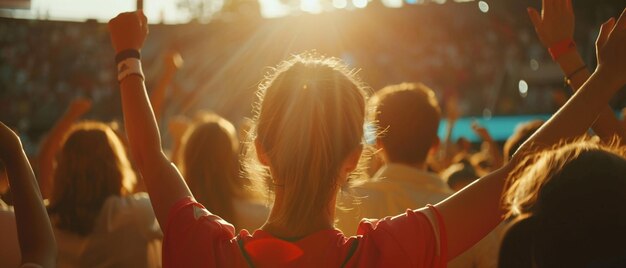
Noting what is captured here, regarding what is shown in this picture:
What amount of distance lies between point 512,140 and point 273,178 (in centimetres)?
210

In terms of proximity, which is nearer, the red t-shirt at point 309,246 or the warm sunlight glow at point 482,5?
the red t-shirt at point 309,246

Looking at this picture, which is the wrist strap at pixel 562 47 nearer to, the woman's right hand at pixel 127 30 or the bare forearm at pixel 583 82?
the bare forearm at pixel 583 82

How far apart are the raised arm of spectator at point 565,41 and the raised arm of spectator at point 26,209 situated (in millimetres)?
1225

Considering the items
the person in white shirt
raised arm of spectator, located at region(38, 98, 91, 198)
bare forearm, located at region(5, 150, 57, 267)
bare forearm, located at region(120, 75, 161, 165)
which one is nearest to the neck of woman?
bare forearm, located at region(120, 75, 161, 165)

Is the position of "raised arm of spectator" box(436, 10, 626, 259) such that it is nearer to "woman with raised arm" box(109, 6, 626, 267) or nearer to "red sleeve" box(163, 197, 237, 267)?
"woman with raised arm" box(109, 6, 626, 267)

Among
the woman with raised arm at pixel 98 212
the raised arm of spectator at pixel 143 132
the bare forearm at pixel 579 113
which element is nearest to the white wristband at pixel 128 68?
the raised arm of spectator at pixel 143 132

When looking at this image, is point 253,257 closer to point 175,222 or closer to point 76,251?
point 175,222

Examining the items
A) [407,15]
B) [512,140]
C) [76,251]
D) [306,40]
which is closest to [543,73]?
[407,15]

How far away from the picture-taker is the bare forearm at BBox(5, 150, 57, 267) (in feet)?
5.23

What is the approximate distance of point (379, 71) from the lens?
20562 millimetres

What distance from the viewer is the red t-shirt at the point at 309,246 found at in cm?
145

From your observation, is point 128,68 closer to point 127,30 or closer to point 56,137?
point 127,30

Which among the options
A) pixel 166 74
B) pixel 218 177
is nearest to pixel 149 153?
pixel 166 74

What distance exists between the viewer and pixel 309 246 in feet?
4.88
